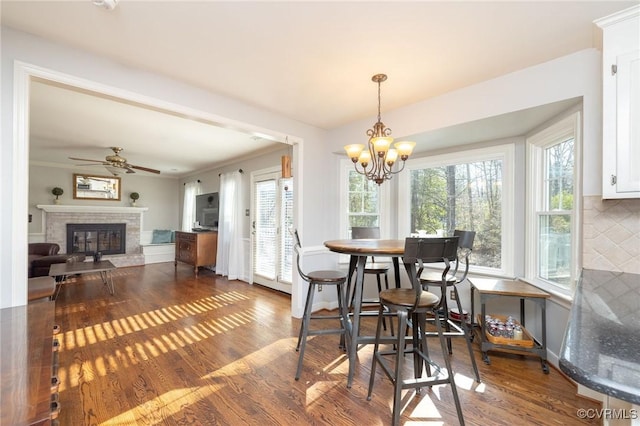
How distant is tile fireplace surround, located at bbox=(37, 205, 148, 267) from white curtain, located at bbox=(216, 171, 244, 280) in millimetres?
2762

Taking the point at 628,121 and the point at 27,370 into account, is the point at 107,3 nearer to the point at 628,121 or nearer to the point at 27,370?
the point at 27,370

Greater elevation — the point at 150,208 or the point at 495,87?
the point at 495,87

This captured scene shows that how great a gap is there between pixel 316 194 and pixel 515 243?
90.5 inches

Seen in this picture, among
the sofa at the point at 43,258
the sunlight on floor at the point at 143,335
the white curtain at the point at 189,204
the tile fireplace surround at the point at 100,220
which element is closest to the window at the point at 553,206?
the sunlight on floor at the point at 143,335

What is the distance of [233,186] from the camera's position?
18.0ft

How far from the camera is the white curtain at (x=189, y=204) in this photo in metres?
7.12

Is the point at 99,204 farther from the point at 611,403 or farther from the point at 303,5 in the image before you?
the point at 611,403

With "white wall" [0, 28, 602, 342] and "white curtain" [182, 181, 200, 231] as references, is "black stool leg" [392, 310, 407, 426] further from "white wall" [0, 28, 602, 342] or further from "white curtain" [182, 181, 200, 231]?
"white curtain" [182, 181, 200, 231]

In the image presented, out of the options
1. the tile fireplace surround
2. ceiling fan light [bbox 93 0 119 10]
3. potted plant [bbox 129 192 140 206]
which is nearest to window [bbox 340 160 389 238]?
ceiling fan light [bbox 93 0 119 10]

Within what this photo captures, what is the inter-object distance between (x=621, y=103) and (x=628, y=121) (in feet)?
0.38

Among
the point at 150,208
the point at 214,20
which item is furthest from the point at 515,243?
the point at 150,208

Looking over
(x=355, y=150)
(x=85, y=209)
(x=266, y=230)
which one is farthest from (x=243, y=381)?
(x=85, y=209)

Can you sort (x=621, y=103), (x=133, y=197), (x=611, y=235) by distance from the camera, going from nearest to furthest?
(x=621, y=103)
(x=611, y=235)
(x=133, y=197)

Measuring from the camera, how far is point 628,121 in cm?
159
